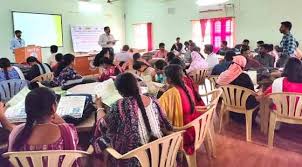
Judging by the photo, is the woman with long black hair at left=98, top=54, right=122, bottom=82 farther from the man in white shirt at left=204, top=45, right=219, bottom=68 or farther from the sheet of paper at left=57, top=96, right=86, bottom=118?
the man in white shirt at left=204, top=45, right=219, bottom=68

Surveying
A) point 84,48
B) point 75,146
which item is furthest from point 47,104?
point 84,48

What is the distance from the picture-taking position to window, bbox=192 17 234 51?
887cm

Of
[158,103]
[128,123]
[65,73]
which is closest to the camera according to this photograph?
[128,123]

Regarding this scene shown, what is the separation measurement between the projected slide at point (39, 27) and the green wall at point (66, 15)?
0.51ft

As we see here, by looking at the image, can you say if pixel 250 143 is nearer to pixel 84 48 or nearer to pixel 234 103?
pixel 234 103

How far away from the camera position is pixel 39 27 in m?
9.03

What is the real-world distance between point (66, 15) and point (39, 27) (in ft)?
3.52

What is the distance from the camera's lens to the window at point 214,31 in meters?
8.87

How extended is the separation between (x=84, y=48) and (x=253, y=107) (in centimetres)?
775

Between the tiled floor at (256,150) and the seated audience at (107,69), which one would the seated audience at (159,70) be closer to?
the seated audience at (107,69)

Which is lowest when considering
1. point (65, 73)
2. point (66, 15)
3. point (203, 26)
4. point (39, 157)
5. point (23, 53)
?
point (39, 157)

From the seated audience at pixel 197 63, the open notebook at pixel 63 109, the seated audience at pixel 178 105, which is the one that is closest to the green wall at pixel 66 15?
the seated audience at pixel 197 63

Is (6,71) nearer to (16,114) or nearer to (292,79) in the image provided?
(16,114)

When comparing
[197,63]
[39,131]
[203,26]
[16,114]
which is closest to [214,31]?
[203,26]
